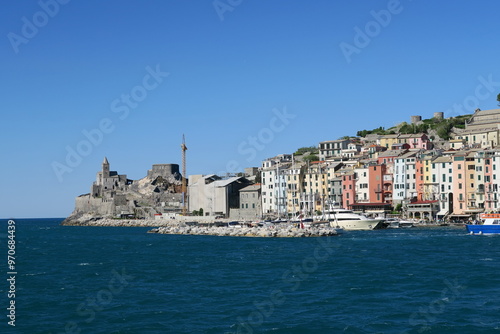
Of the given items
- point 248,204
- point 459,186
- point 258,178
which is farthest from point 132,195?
point 459,186

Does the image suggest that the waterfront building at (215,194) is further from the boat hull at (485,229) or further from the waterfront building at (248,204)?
the boat hull at (485,229)

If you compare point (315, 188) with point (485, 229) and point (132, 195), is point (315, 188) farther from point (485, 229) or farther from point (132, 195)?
point (132, 195)

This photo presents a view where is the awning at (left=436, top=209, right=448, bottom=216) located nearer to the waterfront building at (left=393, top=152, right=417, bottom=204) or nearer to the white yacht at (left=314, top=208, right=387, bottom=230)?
the waterfront building at (left=393, top=152, right=417, bottom=204)

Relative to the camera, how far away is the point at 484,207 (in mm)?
91125

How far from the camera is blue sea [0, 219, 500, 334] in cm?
2566

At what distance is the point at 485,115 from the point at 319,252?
82.0 metres

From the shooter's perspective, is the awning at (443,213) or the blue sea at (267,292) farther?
the awning at (443,213)

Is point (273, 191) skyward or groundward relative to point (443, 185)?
skyward

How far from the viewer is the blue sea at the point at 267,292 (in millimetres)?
25656

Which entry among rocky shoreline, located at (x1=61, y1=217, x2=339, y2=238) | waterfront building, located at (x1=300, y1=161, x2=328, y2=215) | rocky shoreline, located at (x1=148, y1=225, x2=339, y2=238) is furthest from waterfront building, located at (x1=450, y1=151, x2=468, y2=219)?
rocky shoreline, located at (x1=148, y1=225, x2=339, y2=238)

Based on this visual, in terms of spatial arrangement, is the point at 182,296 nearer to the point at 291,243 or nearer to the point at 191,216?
the point at 291,243

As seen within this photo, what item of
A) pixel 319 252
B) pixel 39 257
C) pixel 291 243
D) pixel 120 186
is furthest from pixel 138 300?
pixel 120 186

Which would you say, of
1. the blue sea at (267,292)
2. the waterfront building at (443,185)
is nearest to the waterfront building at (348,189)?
the waterfront building at (443,185)

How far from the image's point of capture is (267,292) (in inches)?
1291
